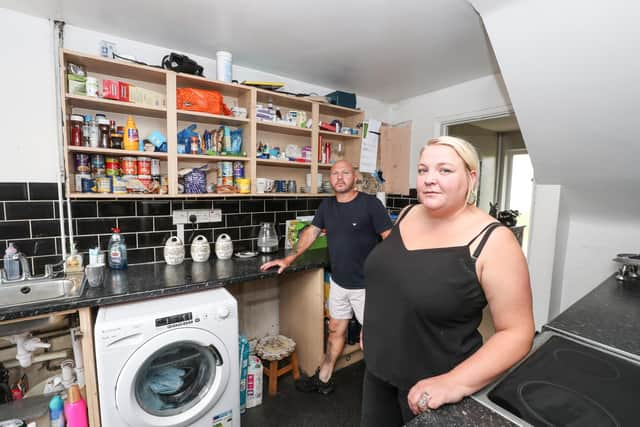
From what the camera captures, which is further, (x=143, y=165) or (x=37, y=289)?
(x=143, y=165)

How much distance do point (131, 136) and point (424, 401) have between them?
78.0 inches

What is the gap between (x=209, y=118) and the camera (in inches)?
80.5

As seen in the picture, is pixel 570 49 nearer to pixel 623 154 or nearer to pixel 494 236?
pixel 623 154

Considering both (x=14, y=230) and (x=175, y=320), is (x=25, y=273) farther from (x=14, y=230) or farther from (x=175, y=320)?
(x=175, y=320)

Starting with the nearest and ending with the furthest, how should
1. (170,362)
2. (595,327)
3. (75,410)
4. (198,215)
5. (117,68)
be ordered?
(595,327)
(75,410)
(170,362)
(117,68)
(198,215)

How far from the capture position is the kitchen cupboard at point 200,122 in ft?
5.50

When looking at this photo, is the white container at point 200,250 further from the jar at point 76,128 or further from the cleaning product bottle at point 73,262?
the jar at point 76,128

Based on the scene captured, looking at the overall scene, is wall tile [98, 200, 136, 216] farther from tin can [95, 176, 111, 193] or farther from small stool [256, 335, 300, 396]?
small stool [256, 335, 300, 396]

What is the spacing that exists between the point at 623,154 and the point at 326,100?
6.33 ft

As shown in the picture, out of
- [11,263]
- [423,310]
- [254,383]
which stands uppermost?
[423,310]

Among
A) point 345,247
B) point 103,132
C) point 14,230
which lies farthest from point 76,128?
point 345,247

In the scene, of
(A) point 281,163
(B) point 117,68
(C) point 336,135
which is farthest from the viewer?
(C) point 336,135

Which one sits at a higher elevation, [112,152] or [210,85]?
[210,85]

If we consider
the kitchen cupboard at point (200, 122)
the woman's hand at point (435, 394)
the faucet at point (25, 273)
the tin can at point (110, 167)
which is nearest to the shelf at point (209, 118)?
the kitchen cupboard at point (200, 122)
